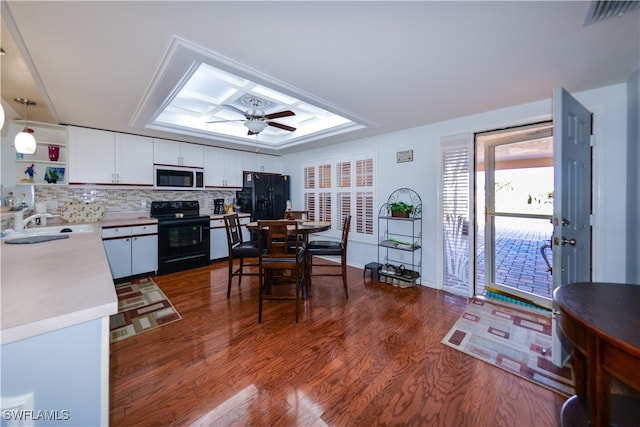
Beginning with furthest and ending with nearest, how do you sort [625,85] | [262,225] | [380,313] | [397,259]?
1. [397,259]
2. [380,313]
3. [262,225]
4. [625,85]

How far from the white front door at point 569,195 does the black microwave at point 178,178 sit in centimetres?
458

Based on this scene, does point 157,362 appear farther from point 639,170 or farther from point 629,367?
point 639,170

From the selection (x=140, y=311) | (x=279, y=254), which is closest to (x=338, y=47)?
(x=279, y=254)

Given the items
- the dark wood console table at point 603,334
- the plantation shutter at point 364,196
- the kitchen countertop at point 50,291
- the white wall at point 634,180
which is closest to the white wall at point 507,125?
the white wall at point 634,180

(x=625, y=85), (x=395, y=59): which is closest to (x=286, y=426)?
(x=395, y=59)

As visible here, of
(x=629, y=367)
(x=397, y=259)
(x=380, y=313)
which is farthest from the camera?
(x=397, y=259)

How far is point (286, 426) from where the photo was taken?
1.33 m

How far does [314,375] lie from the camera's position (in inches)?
67.1

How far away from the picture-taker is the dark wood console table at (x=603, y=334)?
0.79m

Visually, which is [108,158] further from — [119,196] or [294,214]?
[294,214]

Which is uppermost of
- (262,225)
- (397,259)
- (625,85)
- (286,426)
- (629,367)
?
(625,85)

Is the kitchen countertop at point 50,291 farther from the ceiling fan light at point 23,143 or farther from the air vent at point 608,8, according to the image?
the air vent at point 608,8

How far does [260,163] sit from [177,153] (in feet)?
5.20

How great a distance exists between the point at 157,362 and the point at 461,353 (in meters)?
2.32
